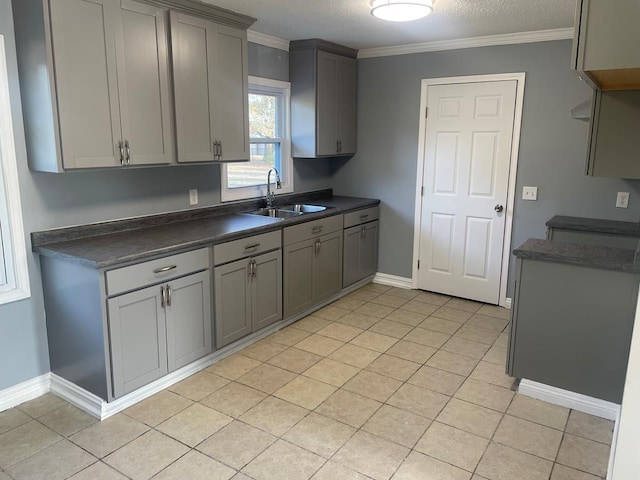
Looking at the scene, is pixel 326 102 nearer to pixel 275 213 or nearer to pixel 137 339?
pixel 275 213

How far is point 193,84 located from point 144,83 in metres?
0.37

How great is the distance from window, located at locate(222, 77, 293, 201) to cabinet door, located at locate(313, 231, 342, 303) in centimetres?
71

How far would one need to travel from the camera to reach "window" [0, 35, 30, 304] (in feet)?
8.47

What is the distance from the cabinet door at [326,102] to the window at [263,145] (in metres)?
0.30

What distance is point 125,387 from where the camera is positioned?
8.84ft

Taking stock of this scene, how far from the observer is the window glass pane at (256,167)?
4.11 m

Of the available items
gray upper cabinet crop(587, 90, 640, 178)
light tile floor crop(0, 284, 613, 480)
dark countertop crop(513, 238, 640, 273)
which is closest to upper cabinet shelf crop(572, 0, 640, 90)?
dark countertop crop(513, 238, 640, 273)

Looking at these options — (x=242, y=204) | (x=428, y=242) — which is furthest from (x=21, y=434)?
(x=428, y=242)

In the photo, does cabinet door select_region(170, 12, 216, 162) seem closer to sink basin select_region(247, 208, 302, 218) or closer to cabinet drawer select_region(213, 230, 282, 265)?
cabinet drawer select_region(213, 230, 282, 265)

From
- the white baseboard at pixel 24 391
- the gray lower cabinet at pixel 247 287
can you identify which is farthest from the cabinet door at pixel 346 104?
the white baseboard at pixel 24 391

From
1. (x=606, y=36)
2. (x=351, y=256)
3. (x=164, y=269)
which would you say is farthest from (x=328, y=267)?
(x=606, y=36)

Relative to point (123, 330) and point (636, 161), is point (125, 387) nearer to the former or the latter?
point (123, 330)

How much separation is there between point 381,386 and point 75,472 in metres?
1.72

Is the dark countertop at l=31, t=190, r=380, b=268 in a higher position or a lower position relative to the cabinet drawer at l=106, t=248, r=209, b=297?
higher
